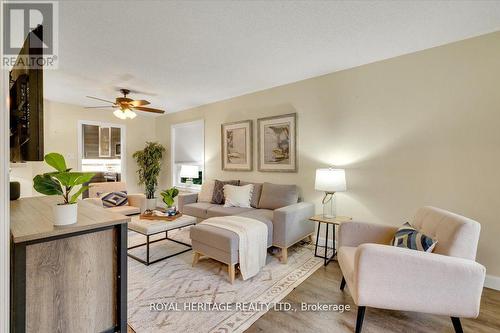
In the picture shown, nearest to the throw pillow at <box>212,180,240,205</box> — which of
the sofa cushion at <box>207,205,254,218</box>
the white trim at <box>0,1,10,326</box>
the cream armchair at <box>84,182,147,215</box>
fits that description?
the sofa cushion at <box>207,205,254,218</box>

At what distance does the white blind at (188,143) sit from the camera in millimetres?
5359

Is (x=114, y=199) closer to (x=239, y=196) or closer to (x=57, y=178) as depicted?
(x=239, y=196)

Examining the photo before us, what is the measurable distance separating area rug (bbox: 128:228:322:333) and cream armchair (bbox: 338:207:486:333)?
2.84ft

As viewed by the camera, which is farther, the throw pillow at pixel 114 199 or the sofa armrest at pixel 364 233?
the throw pillow at pixel 114 199

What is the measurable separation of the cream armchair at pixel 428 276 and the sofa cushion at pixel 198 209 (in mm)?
2530

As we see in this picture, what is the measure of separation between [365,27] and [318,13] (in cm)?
55

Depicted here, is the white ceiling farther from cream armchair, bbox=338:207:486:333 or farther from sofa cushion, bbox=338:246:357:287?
sofa cushion, bbox=338:246:357:287

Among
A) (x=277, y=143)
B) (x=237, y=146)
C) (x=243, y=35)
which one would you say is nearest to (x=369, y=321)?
(x=277, y=143)

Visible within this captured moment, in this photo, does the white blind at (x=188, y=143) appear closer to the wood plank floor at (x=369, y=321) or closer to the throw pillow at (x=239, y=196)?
the throw pillow at (x=239, y=196)

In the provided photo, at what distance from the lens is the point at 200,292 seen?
215 cm

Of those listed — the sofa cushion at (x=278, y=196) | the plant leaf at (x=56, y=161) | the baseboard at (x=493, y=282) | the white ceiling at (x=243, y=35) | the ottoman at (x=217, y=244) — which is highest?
the white ceiling at (x=243, y=35)

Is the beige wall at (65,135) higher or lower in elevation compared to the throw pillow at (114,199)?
higher

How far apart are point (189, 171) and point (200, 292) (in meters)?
3.68

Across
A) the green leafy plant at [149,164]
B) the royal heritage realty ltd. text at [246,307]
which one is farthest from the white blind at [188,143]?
the royal heritage realty ltd. text at [246,307]
